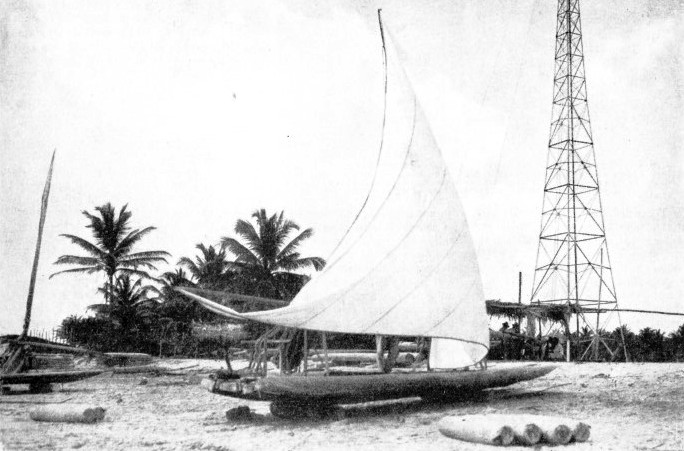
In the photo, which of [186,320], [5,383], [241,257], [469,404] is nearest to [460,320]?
[469,404]

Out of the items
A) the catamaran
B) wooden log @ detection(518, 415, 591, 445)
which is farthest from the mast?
wooden log @ detection(518, 415, 591, 445)

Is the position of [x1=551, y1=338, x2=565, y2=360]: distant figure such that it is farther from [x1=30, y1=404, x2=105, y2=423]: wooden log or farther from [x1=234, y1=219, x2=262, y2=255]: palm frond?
[x1=30, y1=404, x2=105, y2=423]: wooden log

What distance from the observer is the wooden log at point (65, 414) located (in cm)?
1041

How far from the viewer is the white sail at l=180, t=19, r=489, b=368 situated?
10117 millimetres

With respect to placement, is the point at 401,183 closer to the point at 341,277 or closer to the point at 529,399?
the point at 341,277

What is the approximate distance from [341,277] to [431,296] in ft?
4.98

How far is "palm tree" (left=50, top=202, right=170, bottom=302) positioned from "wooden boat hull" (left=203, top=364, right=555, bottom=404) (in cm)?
1869

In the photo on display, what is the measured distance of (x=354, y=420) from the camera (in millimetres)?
10344

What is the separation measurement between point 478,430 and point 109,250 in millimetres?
22858

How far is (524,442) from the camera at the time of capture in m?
7.67

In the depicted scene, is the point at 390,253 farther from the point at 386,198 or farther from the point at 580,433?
the point at 580,433

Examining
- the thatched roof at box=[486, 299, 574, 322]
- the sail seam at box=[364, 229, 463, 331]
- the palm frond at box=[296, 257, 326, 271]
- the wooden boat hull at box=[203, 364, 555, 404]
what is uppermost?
the palm frond at box=[296, 257, 326, 271]

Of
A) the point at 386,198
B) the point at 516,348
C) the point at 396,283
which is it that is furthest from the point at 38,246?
the point at 516,348

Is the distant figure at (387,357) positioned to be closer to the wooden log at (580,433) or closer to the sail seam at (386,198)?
the sail seam at (386,198)
